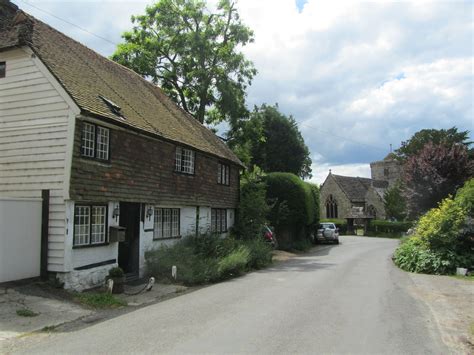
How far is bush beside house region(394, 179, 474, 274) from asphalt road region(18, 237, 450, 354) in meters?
5.29

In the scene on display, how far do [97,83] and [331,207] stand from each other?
176ft

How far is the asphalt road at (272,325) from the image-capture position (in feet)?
22.1

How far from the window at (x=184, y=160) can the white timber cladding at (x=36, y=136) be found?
6.30 m

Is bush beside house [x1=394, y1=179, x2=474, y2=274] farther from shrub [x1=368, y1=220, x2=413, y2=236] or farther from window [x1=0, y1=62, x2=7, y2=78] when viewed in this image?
shrub [x1=368, y1=220, x2=413, y2=236]

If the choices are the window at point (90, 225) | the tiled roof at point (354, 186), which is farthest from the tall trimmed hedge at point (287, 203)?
the tiled roof at point (354, 186)

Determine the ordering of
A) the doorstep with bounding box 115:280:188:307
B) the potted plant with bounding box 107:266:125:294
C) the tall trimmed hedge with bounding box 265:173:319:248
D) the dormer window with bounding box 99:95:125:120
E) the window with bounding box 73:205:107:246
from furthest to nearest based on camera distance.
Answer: the tall trimmed hedge with bounding box 265:173:319:248 < the dormer window with bounding box 99:95:125:120 < the window with bounding box 73:205:107:246 < the potted plant with bounding box 107:266:125:294 < the doorstep with bounding box 115:280:188:307

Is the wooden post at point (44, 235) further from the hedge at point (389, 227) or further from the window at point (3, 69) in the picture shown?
the hedge at point (389, 227)

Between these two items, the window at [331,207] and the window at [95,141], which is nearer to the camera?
the window at [95,141]

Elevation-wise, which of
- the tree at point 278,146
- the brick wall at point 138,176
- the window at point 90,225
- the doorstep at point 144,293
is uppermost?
the tree at point 278,146

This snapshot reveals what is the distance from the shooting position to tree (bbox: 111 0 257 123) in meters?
30.7

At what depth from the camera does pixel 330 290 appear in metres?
12.3

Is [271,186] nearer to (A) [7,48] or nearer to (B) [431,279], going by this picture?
(B) [431,279]

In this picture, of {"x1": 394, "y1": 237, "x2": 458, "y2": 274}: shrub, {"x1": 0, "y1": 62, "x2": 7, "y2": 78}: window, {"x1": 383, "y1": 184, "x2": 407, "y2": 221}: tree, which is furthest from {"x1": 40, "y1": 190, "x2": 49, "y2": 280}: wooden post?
{"x1": 383, "y1": 184, "x2": 407, "y2": 221}: tree


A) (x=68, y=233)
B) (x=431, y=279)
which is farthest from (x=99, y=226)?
(x=431, y=279)
